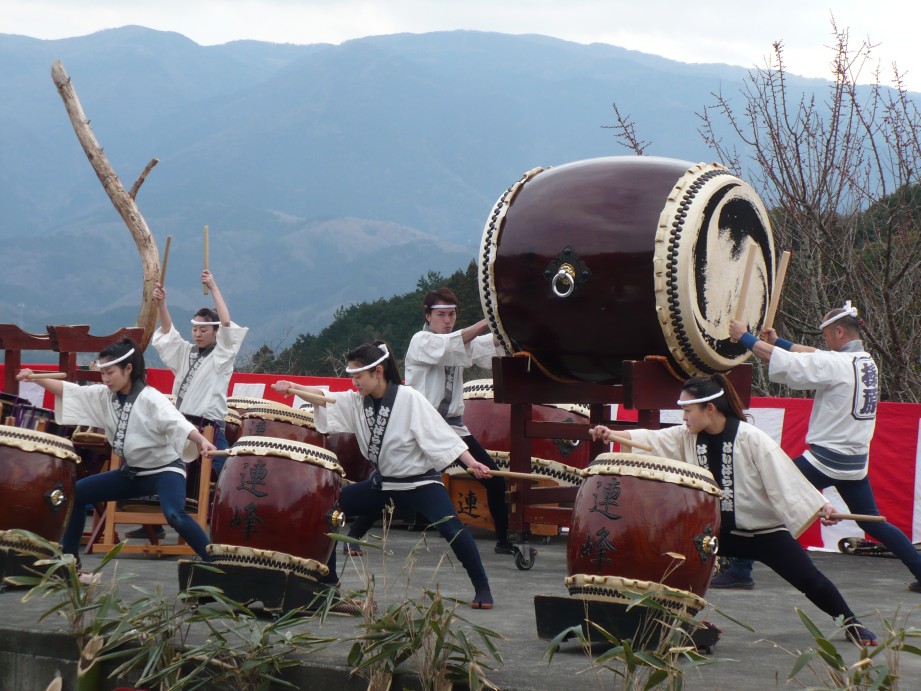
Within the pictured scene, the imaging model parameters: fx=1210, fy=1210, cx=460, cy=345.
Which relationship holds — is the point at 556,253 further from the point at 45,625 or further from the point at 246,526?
the point at 45,625

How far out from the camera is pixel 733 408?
13.2 feet

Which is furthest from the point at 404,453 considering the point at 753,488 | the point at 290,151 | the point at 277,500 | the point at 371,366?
the point at 290,151

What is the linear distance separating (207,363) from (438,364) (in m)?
1.23

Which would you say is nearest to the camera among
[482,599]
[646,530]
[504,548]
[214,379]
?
[646,530]

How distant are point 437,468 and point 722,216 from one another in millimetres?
1823

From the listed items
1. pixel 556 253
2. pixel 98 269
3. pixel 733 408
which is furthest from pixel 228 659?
pixel 98 269

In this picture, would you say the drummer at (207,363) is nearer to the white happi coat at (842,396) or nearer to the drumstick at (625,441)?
the drumstick at (625,441)

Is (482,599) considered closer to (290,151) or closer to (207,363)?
(207,363)

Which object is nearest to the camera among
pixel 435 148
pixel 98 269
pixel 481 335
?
pixel 481 335

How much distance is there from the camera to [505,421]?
661 centimetres

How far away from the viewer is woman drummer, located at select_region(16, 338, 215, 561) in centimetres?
483

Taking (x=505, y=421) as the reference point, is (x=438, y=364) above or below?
above

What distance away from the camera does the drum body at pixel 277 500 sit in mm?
4215

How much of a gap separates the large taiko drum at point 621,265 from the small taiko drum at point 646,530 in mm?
1487
